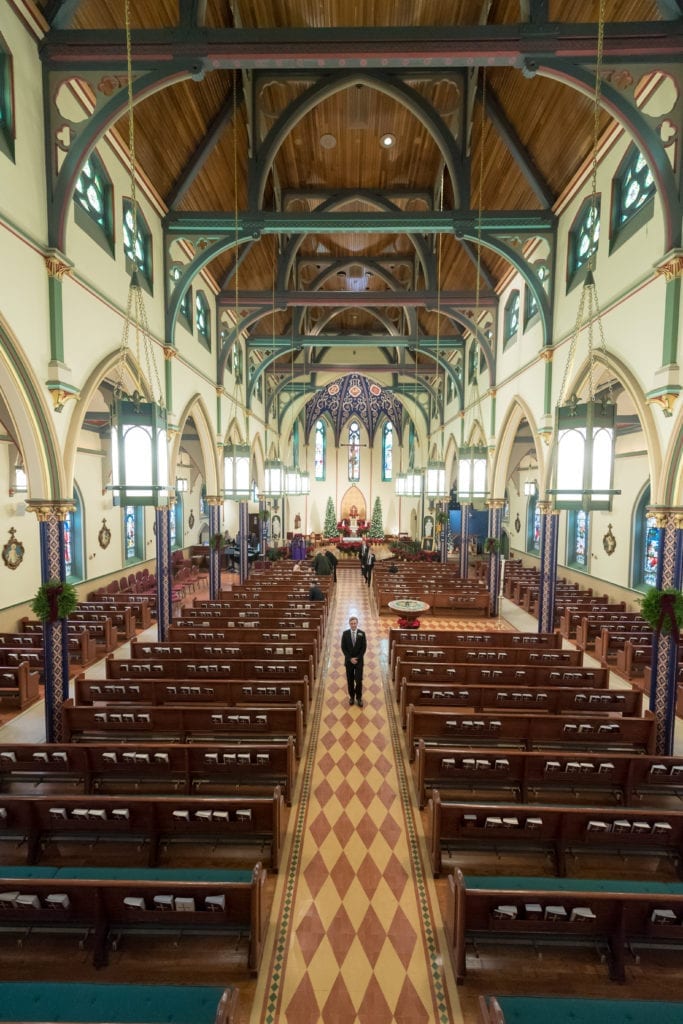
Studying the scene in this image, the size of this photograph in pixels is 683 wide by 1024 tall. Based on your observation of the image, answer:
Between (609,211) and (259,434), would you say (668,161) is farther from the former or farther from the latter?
(259,434)

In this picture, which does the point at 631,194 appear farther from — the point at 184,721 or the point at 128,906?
the point at 128,906

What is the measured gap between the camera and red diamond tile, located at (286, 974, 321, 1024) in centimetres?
366

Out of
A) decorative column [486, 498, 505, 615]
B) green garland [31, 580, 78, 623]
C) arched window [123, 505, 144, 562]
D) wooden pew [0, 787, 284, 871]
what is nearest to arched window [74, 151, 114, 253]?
green garland [31, 580, 78, 623]

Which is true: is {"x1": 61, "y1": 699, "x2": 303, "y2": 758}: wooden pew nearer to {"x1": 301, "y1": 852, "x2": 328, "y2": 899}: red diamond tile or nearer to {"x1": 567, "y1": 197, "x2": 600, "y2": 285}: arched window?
{"x1": 301, "y1": 852, "x2": 328, "y2": 899}: red diamond tile

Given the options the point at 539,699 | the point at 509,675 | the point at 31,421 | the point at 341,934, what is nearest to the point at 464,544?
the point at 509,675

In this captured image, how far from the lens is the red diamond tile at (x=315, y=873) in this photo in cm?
484

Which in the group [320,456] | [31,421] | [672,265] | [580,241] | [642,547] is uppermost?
[580,241]

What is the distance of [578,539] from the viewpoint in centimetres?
1927

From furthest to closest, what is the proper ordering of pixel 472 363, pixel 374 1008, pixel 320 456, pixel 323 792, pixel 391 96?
pixel 320 456 → pixel 472 363 → pixel 391 96 → pixel 323 792 → pixel 374 1008

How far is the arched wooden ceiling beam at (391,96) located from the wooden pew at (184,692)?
10423 millimetres

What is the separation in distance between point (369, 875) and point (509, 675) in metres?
4.47

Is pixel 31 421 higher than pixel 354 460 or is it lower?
lower

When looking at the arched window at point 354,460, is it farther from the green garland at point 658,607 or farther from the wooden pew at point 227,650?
the green garland at point 658,607

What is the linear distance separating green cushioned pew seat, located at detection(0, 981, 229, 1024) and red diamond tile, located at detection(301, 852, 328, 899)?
5.14ft
